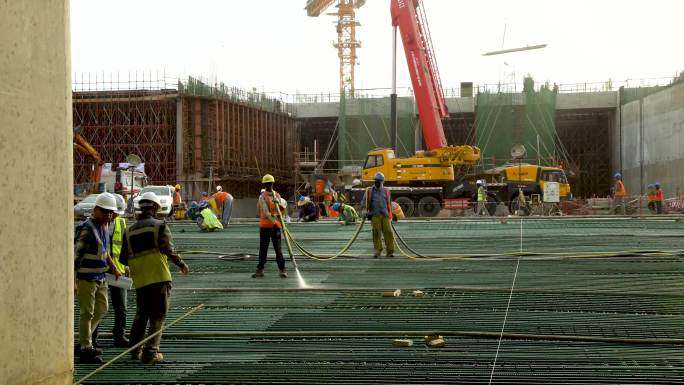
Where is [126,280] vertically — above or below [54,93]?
below

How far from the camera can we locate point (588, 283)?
10.4 meters

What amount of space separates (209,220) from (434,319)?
13.7 meters

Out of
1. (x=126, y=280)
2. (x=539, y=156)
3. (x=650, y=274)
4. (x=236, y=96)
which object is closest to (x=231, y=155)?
(x=236, y=96)

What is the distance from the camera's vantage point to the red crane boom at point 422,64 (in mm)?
30109

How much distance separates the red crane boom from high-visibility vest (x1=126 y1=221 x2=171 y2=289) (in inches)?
961

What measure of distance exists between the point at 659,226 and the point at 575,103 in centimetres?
2531

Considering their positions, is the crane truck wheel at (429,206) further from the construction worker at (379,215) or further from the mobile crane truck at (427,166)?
the construction worker at (379,215)

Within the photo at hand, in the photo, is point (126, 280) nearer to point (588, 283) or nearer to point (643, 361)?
point (643, 361)

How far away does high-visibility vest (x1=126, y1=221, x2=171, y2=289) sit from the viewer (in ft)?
22.1

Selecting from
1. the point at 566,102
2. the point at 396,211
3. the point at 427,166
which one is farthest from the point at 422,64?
the point at 566,102

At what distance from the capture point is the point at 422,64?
99.0 ft

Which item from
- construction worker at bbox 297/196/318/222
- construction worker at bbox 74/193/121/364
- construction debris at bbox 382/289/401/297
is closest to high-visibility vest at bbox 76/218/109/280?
construction worker at bbox 74/193/121/364

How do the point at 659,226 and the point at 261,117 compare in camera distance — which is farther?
the point at 261,117

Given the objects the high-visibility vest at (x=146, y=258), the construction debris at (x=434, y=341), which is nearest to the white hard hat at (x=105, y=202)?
the high-visibility vest at (x=146, y=258)
